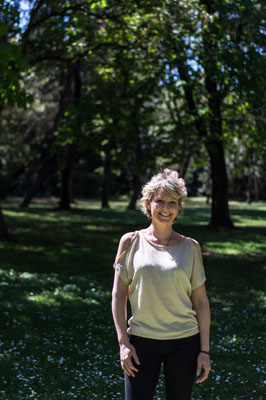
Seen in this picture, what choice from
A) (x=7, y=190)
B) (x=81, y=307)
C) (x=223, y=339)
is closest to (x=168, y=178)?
(x=223, y=339)

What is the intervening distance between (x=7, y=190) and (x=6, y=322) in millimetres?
38177

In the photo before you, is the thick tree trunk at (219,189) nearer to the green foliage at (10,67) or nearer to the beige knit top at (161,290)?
the green foliage at (10,67)

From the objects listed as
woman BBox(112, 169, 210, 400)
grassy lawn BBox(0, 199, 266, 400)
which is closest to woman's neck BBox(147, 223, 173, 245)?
woman BBox(112, 169, 210, 400)

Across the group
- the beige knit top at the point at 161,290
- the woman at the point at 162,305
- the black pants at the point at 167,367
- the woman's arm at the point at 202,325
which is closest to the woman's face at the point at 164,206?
the woman at the point at 162,305

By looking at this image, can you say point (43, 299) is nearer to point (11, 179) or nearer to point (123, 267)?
point (123, 267)

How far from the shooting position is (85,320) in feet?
29.3

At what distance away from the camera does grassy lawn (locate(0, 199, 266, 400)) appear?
241 inches

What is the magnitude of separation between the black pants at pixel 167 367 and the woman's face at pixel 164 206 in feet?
2.47

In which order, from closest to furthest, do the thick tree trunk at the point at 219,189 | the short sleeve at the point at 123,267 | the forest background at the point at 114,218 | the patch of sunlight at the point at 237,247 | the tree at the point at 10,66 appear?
the short sleeve at the point at 123,267 → the forest background at the point at 114,218 → the tree at the point at 10,66 → the patch of sunlight at the point at 237,247 → the thick tree trunk at the point at 219,189

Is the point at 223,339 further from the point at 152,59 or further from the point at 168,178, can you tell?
the point at 152,59

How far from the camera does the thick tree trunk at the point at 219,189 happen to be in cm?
2022

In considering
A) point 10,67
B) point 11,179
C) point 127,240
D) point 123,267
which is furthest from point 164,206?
point 11,179

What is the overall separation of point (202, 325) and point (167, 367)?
1.09 ft

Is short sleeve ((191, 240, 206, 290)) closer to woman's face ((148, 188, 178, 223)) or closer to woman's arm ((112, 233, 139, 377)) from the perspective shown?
woman's face ((148, 188, 178, 223))
